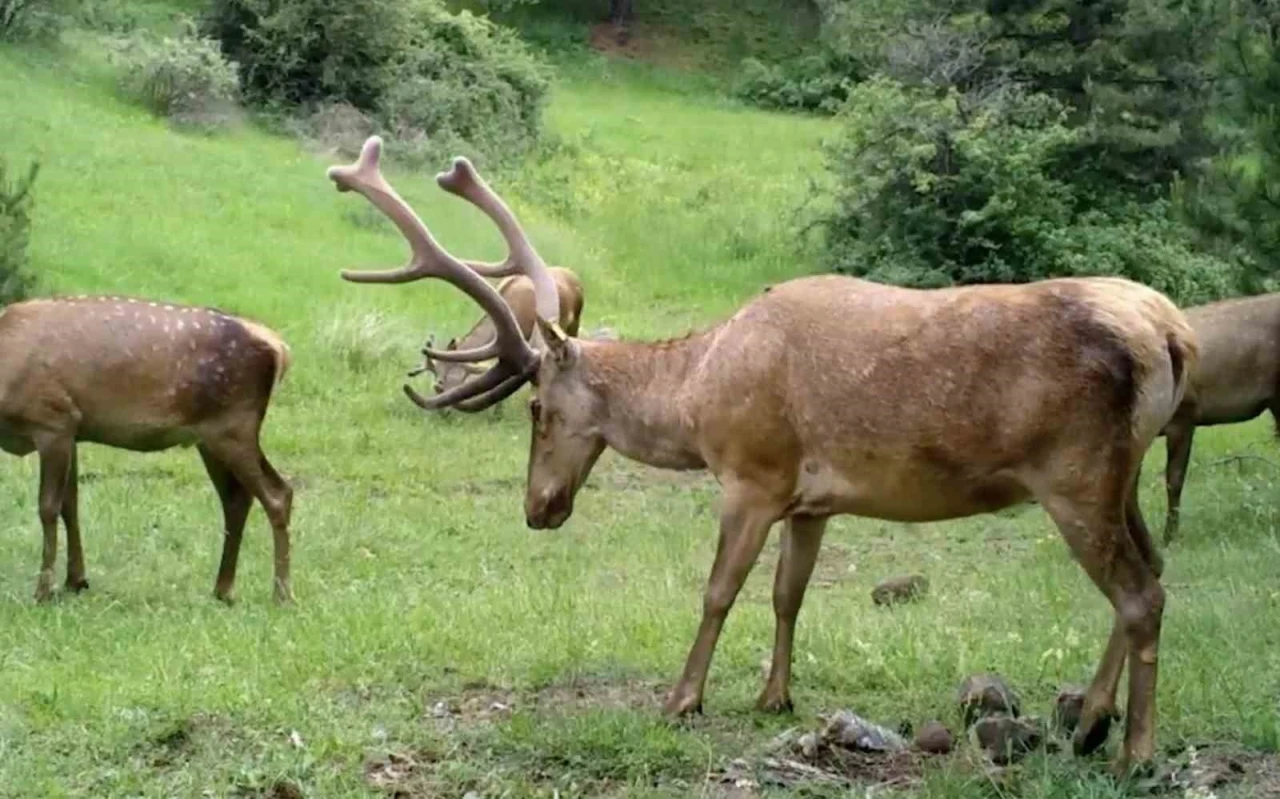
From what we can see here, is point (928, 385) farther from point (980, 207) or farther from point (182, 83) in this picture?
point (182, 83)

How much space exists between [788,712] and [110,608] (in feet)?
13.0

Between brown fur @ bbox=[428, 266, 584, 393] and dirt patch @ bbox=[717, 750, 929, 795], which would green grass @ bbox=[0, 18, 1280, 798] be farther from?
brown fur @ bbox=[428, 266, 584, 393]

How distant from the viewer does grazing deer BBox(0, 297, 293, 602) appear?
998 centimetres

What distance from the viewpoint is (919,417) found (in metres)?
6.46

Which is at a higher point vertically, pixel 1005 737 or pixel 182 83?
pixel 1005 737

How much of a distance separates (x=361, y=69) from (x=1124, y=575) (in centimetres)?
2902

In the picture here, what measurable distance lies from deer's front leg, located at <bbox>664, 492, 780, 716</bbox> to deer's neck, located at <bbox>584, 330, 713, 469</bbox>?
578mm

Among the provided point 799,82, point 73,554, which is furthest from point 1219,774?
point 799,82

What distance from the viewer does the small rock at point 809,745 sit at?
20.9 feet

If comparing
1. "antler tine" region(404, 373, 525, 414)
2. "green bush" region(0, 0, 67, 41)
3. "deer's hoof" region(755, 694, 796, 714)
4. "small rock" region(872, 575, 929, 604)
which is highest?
"antler tine" region(404, 373, 525, 414)

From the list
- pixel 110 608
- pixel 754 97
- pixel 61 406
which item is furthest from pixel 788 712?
pixel 754 97

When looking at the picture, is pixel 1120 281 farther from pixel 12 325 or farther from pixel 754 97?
pixel 754 97

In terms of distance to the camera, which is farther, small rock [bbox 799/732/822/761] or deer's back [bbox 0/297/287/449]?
deer's back [bbox 0/297/287/449]

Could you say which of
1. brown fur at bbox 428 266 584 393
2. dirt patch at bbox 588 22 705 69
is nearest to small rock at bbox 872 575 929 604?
brown fur at bbox 428 266 584 393
